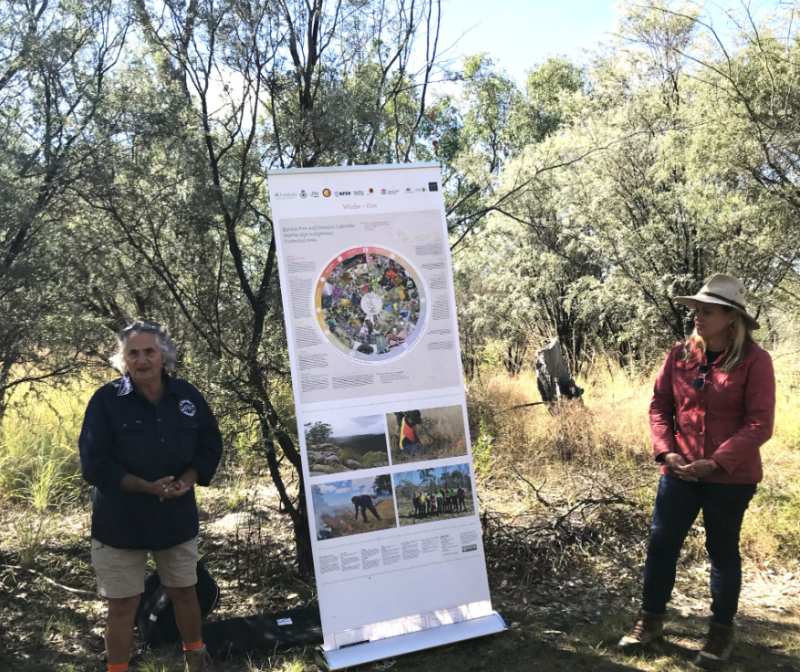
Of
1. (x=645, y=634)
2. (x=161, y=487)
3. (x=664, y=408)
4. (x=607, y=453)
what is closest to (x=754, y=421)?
(x=664, y=408)

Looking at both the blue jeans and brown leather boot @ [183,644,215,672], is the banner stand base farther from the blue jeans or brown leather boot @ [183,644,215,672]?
the blue jeans

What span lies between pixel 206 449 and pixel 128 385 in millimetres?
443

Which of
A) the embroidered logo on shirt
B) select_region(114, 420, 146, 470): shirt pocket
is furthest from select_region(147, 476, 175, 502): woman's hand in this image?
the embroidered logo on shirt

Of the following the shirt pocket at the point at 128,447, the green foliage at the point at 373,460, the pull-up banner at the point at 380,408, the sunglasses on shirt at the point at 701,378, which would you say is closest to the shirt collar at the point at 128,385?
the shirt pocket at the point at 128,447

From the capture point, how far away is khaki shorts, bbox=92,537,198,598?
2.69 meters

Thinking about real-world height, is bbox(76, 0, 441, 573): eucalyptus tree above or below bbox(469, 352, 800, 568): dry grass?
above

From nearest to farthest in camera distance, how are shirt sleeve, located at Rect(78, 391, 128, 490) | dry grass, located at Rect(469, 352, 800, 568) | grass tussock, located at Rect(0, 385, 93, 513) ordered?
1. shirt sleeve, located at Rect(78, 391, 128, 490)
2. dry grass, located at Rect(469, 352, 800, 568)
3. grass tussock, located at Rect(0, 385, 93, 513)

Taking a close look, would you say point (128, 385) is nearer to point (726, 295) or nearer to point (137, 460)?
point (137, 460)

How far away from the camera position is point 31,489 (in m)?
5.21

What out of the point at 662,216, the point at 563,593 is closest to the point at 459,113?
the point at 563,593

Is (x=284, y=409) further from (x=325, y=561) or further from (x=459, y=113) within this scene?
(x=459, y=113)

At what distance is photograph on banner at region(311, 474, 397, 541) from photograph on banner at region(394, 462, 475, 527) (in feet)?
0.20

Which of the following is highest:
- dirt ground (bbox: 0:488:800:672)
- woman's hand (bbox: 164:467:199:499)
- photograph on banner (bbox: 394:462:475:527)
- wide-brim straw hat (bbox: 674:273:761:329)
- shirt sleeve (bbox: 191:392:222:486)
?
wide-brim straw hat (bbox: 674:273:761:329)

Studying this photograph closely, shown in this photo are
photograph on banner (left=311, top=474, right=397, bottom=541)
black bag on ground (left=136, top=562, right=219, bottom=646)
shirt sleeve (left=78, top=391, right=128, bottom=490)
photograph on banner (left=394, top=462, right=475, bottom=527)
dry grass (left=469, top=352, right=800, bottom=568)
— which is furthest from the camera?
dry grass (left=469, top=352, right=800, bottom=568)
